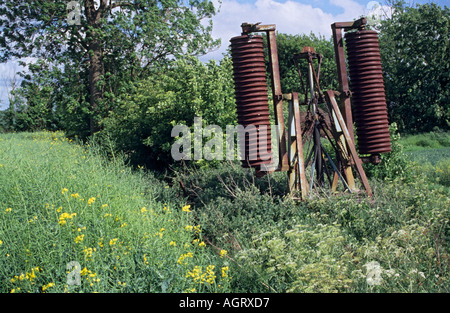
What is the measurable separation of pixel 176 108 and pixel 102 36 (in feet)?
19.2

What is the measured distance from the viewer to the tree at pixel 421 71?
19625 mm

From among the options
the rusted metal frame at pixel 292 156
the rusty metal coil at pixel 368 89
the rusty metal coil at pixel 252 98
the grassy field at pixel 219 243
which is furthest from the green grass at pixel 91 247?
the rusty metal coil at pixel 368 89

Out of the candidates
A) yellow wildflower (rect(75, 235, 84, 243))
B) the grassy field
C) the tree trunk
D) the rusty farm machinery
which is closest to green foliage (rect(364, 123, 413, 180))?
the rusty farm machinery

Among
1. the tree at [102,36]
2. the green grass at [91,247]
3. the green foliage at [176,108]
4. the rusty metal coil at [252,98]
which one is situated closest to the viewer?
the green grass at [91,247]

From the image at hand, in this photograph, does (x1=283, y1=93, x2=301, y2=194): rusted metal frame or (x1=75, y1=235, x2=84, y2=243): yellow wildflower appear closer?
(x1=75, y1=235, x2=84, y2=243): yellow wildflower

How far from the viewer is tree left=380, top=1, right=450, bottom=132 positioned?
64.4 feet

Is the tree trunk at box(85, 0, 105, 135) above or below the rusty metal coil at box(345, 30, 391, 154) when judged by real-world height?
above

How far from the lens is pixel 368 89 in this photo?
7324 millimetres

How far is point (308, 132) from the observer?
704cm

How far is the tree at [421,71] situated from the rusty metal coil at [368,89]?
13281 mm

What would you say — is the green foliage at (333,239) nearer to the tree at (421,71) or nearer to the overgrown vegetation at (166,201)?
the overgrown vegetation at (166,201)

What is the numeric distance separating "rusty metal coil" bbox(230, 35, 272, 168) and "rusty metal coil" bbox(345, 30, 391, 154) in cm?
161

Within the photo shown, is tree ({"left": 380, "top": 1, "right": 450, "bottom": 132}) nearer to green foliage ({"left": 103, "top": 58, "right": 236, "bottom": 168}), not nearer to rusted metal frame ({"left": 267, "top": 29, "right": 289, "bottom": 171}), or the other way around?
green foliage ({"left": 103, "top": 58, "right": 236, "bottom": 168})
